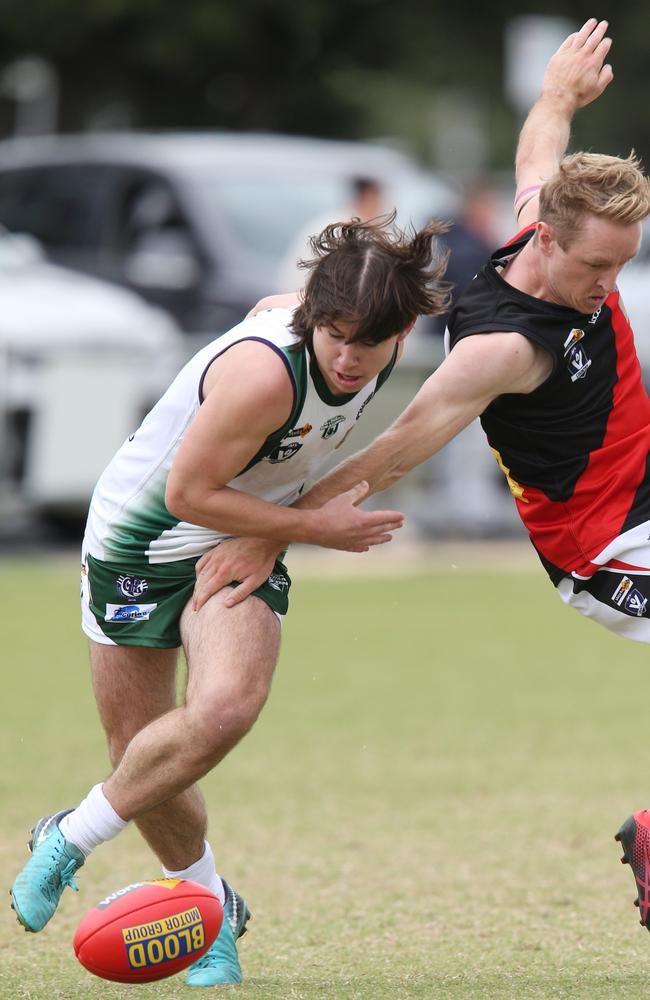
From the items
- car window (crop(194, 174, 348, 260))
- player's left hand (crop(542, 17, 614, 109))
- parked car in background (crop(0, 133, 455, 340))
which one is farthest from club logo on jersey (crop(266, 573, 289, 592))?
car window (crop(194, 174, 348, 260))

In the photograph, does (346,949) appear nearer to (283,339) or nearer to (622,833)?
(622,833)

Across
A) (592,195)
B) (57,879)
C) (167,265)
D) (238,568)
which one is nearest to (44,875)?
(57,879)

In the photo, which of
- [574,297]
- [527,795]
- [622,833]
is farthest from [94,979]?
[527,795]

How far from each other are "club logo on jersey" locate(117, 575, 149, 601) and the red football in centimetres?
81

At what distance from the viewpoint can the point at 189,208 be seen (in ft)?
44.9

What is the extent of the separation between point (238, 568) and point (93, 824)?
2.56 feet

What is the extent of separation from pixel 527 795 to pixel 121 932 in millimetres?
3030

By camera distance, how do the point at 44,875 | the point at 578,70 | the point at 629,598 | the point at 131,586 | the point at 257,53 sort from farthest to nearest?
the point at 257,53
the point at 578,70
the point at 629,598
the point at 131,586
the point at 44,875

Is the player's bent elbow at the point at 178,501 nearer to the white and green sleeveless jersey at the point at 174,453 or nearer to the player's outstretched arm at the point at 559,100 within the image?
the white and green sleeveless jersey at the point at 174,453

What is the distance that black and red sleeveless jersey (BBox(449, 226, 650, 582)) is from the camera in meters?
5.06

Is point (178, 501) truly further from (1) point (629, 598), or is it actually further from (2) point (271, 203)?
(2) point (271, 203)

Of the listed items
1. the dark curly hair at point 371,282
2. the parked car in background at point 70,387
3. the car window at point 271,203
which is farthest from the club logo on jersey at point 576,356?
the car window at point 271,203

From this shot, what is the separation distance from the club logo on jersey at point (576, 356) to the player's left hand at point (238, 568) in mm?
952

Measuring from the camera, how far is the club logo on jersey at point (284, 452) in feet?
16.1
